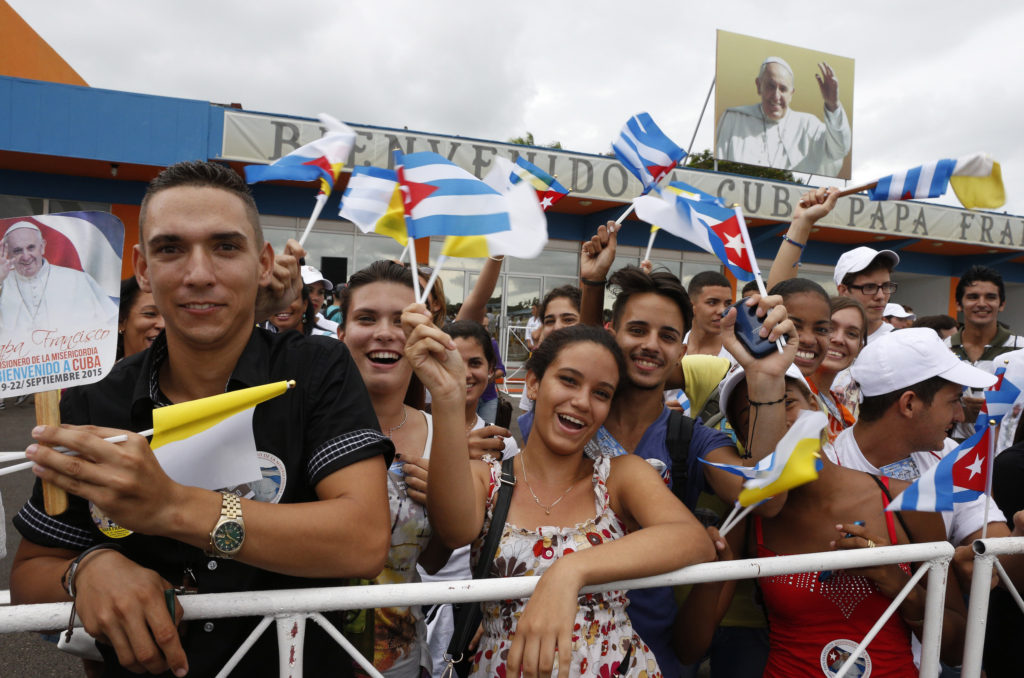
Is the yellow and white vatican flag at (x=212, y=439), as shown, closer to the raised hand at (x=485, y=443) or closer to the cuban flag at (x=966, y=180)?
the raised hand at (x=485, y=443)

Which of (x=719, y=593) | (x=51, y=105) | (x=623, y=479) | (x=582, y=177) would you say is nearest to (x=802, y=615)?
(x=719, y=593)

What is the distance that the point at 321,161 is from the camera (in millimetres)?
2662

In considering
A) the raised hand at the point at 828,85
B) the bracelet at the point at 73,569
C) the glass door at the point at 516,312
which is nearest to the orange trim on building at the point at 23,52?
the glass door at the point at 516,312

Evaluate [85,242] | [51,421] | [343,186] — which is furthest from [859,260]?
[343,186]

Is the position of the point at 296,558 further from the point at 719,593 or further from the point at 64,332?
the point at 719,593

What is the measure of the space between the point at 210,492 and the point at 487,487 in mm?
872

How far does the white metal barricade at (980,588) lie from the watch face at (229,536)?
6.42 ft

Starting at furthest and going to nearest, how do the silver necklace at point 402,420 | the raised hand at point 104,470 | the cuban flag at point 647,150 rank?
1. the cuban flag at point 647,150
2. the silver necklace at point 402,420
3. the raised hand at point 104,470

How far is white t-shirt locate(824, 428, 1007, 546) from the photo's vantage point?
1959mm

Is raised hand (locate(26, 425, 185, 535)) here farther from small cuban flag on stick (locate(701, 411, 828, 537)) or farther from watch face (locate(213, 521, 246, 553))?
small cuban flag on stick (locate(701, 411, 828, 537))

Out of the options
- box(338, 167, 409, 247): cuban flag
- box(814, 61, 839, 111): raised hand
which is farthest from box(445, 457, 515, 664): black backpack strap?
box(814, 61, 839, 111): raised hand

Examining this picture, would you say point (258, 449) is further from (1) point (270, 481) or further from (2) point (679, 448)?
(2) point (679, 448)

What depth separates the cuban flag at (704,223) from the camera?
2451 mm

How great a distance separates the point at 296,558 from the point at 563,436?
0.94 m
